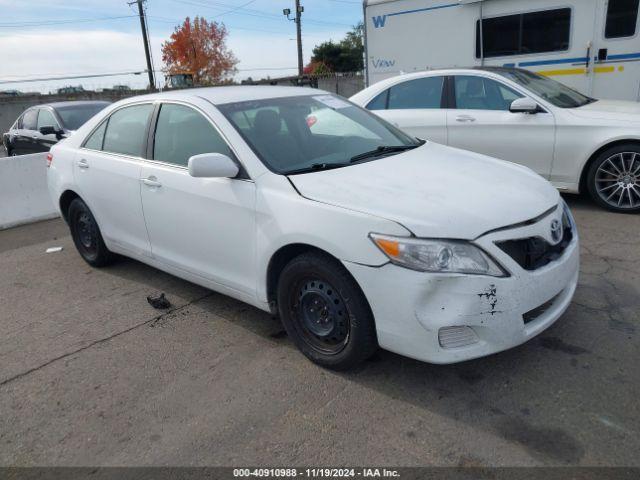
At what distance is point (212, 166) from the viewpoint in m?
3.24

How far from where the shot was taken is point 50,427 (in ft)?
9.32

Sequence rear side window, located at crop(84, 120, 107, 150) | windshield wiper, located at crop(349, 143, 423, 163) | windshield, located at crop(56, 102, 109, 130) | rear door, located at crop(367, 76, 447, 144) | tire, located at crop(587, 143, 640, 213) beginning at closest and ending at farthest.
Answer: windshield wiper, located at crop(349, 143, 423, 163)
rear side window, located at crop(84, 120, 107, 150)
tire, located at crop(587, 143, 640, 213)
rear door, located at crop(367, 76, 447, 144)
windshield, located at crop(56, 102, 109, 130)

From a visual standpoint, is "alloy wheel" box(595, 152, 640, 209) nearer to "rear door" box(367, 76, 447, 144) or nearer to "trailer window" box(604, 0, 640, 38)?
"rear door" box(367, 76, 447, 144)

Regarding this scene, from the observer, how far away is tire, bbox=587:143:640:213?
554 centimetres

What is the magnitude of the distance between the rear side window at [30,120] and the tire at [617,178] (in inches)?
384

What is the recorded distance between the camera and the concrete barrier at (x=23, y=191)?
7316 millimetres

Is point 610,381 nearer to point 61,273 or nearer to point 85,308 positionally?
point 85,308

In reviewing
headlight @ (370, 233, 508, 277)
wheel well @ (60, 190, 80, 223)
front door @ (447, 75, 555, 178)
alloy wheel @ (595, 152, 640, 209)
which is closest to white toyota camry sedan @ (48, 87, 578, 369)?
headlight @ (370, 233, 508, 277)

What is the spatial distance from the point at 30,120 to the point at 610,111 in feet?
33.5

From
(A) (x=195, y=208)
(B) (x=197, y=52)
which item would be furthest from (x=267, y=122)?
(B) (x=197, y=52)

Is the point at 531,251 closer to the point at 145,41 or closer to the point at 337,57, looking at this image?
the point at 145,41

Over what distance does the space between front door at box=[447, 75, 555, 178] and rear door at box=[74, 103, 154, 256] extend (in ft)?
12.7

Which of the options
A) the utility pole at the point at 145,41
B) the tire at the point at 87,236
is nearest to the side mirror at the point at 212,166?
the tire at the point at 87,236

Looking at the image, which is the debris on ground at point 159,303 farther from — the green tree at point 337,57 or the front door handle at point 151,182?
the green tree at point 337,57
